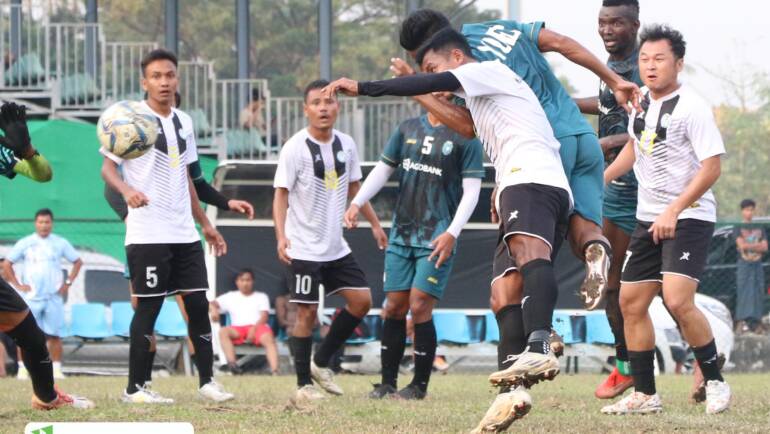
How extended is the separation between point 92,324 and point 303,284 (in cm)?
813

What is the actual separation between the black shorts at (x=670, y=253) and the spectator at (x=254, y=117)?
1396cm

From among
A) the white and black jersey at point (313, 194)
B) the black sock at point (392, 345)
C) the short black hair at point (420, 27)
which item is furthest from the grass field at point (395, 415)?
the short black hair at point (420, 27)

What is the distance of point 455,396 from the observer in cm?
1053

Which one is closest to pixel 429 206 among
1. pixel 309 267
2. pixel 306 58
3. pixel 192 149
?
pixel 309 267

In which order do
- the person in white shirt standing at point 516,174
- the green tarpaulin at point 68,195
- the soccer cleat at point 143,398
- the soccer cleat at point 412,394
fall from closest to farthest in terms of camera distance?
1. the person in white shirt standing at point 516,174
2. the soccer cleat at point 143,398
3. the soccer cleat at point 412,394
4. the green tarpaulin at point 68,195

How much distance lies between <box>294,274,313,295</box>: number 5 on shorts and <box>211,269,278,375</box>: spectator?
7.12 metres

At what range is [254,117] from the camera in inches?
866

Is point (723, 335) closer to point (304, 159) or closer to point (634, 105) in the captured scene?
point (304, 159)

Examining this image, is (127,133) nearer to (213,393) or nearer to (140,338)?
(140,338)

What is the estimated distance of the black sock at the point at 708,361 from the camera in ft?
26.9

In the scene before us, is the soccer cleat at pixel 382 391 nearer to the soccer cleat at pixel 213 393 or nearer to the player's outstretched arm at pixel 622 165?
the soccer cleat at pixel 213 393

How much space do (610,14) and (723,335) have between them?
8957 mm

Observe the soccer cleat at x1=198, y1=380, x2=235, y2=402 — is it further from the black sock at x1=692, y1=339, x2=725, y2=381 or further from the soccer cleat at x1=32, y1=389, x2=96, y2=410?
the black sock at x1=692, y1=339, x2=725, y2=381

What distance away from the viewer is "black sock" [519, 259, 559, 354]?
21.8ft
